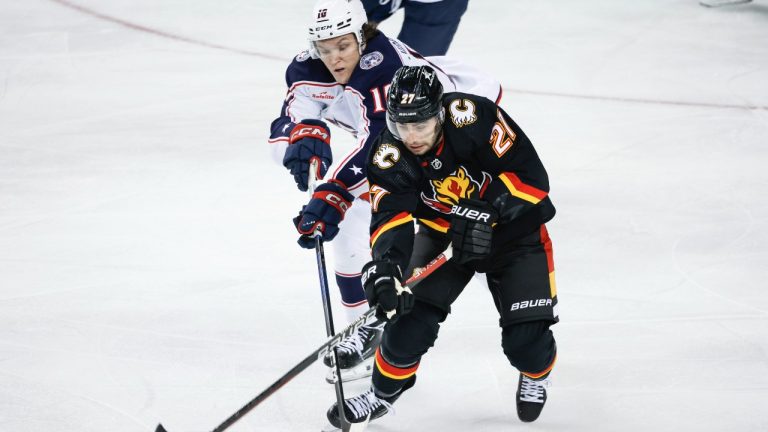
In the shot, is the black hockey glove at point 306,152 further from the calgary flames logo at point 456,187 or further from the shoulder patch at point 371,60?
the calgary flames logo at point 456,187

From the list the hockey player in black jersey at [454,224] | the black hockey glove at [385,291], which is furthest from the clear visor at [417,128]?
the black hockey glove at [385,291]

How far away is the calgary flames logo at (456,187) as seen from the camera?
2641mm

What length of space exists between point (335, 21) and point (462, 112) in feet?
1.99

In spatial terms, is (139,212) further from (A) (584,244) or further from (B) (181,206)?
(A) (584,244)

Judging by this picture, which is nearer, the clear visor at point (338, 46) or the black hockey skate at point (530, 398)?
the black hockey skate at point (530, 398)

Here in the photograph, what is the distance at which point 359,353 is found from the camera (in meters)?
3.21

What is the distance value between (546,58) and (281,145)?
12.0ft

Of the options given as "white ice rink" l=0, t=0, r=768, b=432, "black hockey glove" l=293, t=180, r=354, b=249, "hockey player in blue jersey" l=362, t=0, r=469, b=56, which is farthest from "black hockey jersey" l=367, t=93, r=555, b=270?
"hockey player in blue jersey" l=362, t=0, r=469, b=56

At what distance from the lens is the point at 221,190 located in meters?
4.54

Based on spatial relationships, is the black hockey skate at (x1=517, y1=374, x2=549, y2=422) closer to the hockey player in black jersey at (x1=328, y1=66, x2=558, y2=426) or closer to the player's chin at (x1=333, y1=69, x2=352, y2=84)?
the hockey player in black jersey at (x1=328, y1=66, x2=558, y2=426)

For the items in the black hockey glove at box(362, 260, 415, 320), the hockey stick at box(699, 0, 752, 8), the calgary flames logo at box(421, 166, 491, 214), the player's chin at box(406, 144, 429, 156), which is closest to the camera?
the black hockey glove at box(362, 260, 415, 320)

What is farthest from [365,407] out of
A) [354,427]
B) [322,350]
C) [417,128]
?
[417,128]

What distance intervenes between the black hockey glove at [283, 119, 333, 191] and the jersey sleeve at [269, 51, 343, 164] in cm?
12

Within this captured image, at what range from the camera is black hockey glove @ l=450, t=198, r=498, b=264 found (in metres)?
2.53
